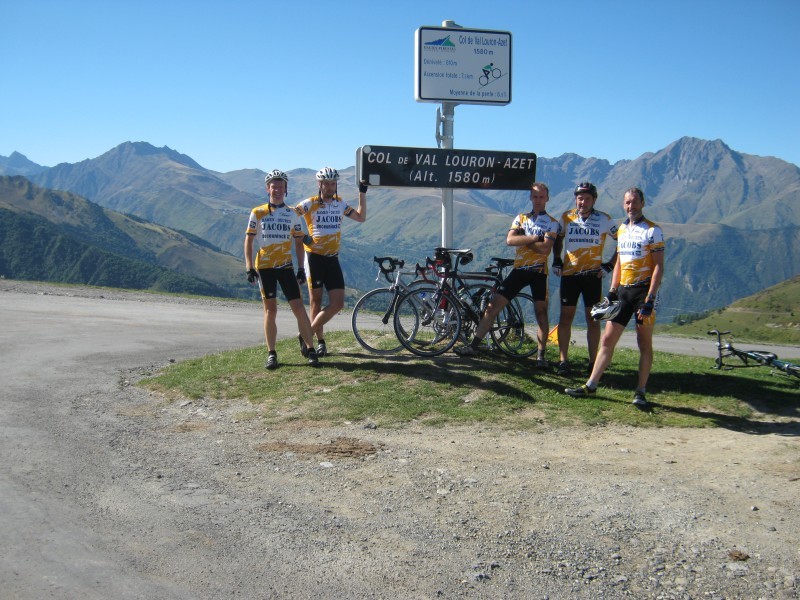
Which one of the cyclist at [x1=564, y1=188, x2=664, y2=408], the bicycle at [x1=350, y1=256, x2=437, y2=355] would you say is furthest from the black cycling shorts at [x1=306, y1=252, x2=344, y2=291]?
the cyclist at [x1=564, y1=188, x2=664, y2=408]

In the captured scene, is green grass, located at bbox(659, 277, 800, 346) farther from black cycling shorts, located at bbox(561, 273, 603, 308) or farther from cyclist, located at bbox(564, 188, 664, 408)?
cyclist, located at bbox(564, 188, 664, 408)

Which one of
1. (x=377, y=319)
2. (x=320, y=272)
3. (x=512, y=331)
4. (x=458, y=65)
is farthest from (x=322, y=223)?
(x=458, y=65)

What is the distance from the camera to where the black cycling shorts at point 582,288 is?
920cm

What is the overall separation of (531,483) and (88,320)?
547 inches

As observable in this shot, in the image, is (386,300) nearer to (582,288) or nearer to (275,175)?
(275,175)

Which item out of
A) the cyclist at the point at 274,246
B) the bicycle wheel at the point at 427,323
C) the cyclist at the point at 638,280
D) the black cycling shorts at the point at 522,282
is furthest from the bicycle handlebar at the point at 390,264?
the cyclist at the point at 638,280

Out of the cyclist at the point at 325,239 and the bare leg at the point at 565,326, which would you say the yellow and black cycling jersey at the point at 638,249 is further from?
the cyclist at the point at 325,239

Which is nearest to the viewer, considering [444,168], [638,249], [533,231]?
[638,249]

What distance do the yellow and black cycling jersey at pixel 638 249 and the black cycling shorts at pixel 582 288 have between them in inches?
41.5

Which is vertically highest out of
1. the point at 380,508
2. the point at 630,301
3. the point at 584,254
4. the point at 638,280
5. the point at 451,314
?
the point at 584,254

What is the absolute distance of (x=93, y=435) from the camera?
23.1ft

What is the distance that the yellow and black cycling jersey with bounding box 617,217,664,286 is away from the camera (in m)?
7.79

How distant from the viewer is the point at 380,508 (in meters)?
5.23

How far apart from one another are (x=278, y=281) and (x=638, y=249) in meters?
4.90
